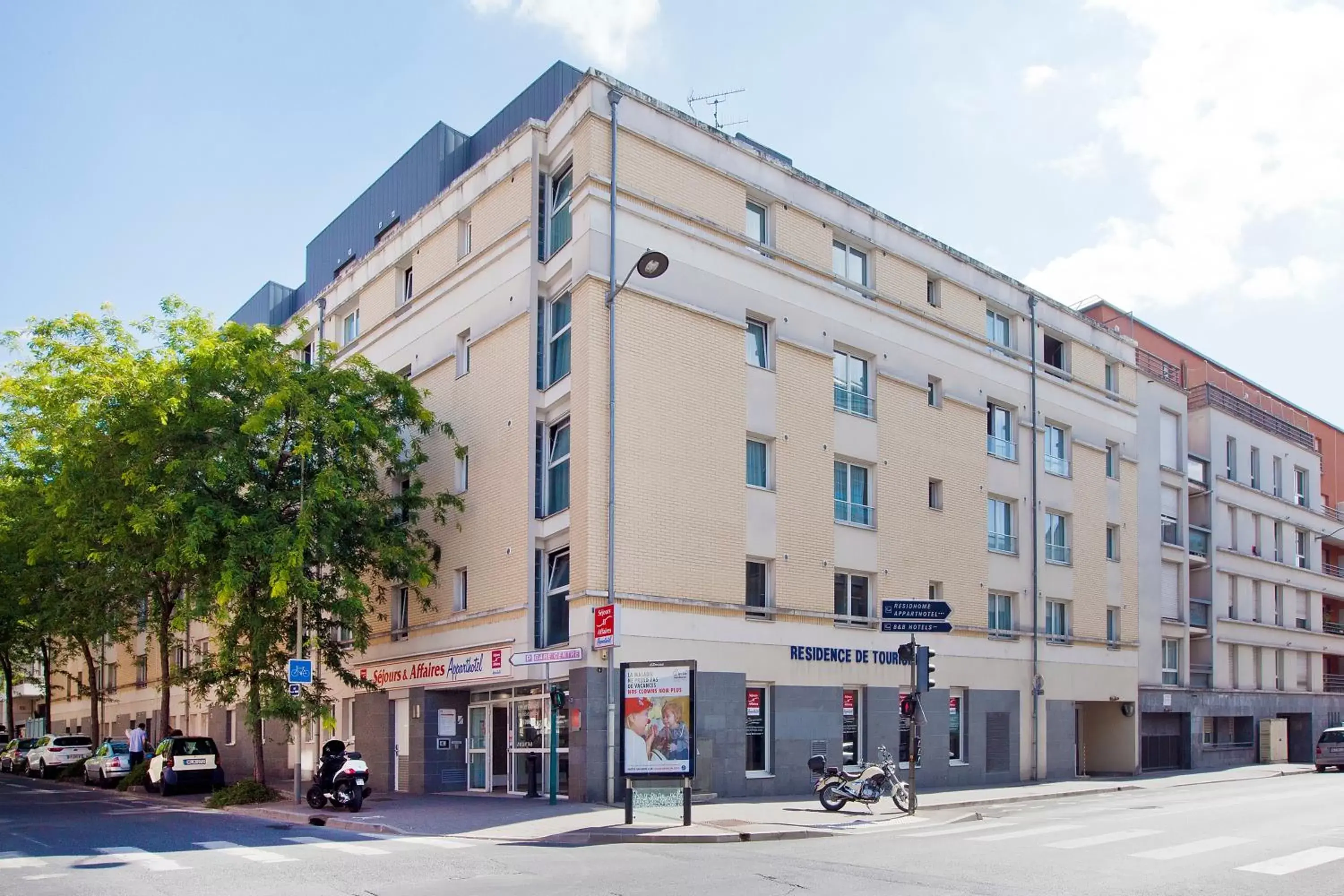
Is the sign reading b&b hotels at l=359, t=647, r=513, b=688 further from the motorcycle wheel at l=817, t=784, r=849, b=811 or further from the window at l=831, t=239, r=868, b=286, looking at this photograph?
the window at l=831, t=239, r=868, b=286

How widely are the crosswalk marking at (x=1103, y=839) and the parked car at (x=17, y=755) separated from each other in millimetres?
43286

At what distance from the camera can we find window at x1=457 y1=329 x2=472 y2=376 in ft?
93.9

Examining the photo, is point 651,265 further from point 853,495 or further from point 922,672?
point 853,495

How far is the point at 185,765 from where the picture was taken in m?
30.8

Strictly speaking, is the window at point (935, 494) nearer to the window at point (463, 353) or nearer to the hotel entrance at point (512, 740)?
the hotel entrance at point (512, 740)

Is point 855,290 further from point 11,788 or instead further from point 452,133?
point 11,788

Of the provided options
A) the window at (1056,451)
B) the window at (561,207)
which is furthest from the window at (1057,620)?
the window at (561,207)

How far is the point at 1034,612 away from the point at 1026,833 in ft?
54.7

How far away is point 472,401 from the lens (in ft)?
91.3

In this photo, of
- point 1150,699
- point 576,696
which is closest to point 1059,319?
point 1150,699

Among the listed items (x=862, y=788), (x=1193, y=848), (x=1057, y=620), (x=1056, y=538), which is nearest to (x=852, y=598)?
(x=862, y=788)

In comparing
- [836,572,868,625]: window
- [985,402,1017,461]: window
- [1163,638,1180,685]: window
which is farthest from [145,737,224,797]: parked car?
[1163,638,1180,685]: window

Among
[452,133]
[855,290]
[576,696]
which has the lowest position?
[576,696]

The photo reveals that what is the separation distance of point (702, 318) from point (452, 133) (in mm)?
11719
